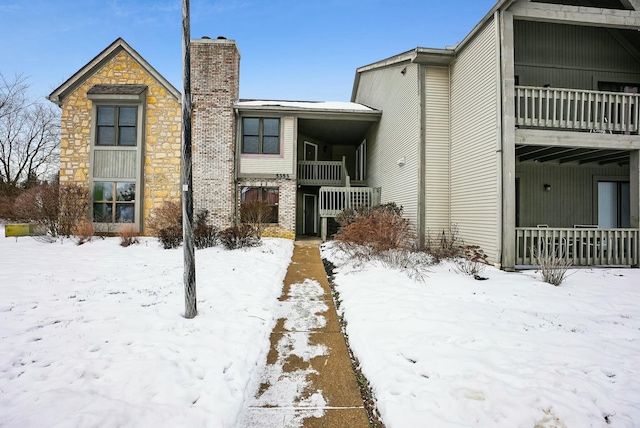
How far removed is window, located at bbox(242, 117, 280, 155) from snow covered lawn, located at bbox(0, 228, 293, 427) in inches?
307

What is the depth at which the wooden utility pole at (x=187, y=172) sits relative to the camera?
12.7 ft

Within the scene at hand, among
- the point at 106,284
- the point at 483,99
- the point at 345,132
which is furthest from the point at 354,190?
the point at 106,284

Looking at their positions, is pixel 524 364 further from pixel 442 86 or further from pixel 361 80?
pixel 361 80

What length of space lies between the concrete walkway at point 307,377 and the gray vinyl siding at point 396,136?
20.9 feet

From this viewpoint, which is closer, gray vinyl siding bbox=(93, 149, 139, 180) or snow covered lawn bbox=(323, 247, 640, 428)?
snow covered lawn bbox=(323, 247, 640, 428)

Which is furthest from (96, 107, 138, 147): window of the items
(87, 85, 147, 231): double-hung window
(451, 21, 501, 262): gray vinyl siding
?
(451, 21, 501, 262): gray vinyl siding

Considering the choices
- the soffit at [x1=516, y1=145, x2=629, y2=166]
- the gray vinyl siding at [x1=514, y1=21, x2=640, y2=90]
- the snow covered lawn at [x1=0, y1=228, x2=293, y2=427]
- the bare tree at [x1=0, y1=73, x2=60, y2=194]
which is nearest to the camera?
the snow covered lawn at [x1=0, y1=228, x2=293, y2=427]

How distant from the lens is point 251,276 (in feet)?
19.9

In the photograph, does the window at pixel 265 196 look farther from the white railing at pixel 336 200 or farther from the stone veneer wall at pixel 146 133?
the stone veneer wall at pixel 146 133

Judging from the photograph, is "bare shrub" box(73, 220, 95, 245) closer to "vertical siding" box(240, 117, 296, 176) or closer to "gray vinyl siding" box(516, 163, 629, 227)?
"vertical siding" box(240, 117, 296, 176)

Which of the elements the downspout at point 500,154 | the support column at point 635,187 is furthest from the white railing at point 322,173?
the support column at point 635,187

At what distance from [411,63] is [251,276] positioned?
9054 mm

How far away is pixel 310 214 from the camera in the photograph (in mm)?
16766

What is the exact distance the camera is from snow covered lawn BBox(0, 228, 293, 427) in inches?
85.8
